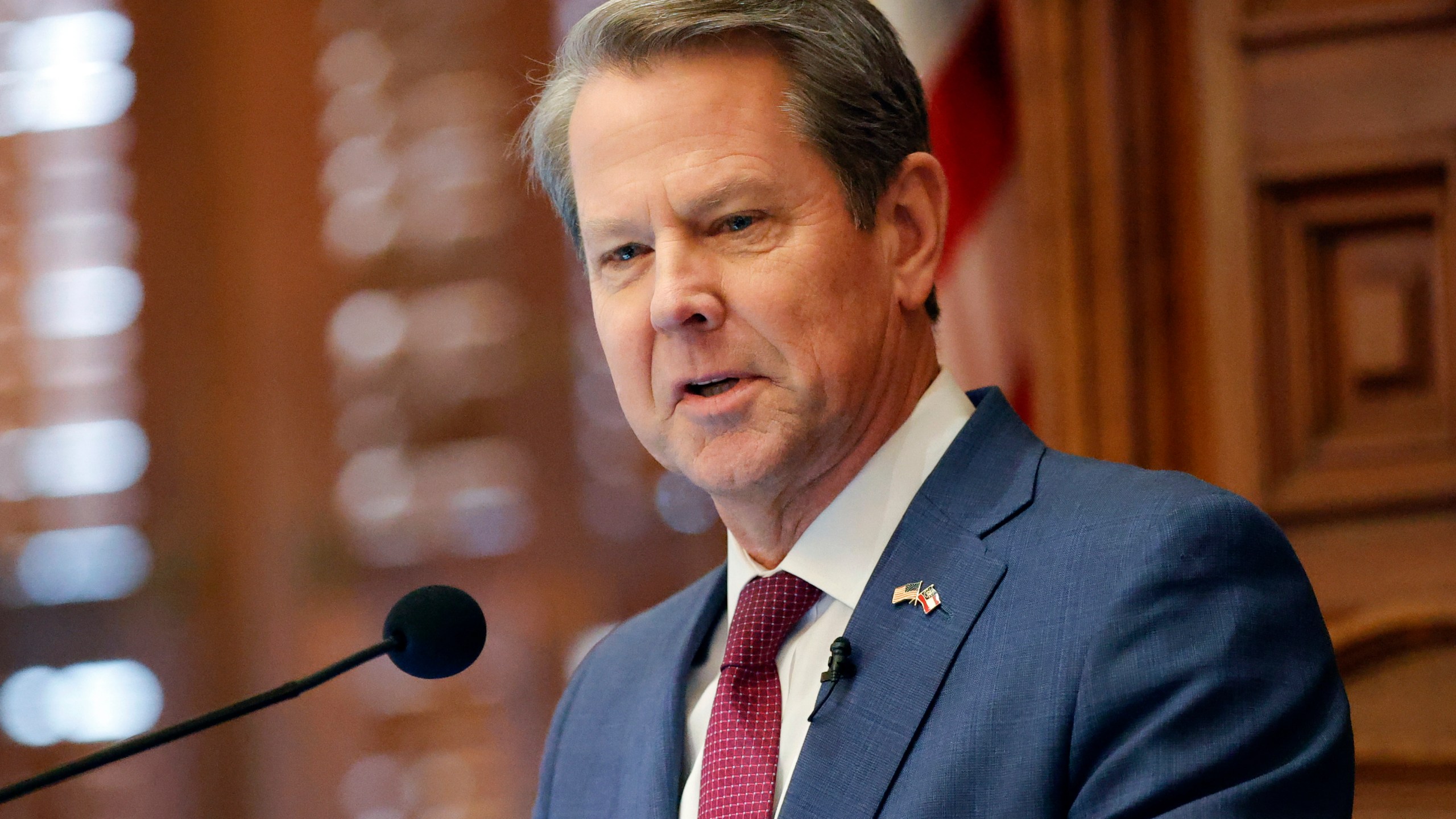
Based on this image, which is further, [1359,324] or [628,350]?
[1359,324]

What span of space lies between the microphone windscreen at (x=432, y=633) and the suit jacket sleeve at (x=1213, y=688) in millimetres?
557

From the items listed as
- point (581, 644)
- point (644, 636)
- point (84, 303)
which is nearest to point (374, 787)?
point (581, 644)

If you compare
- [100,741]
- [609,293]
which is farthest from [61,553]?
[609,293]

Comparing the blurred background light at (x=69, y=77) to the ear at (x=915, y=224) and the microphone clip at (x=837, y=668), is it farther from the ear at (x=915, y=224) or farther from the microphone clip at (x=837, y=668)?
the microphone clip at (x=837, y=668)

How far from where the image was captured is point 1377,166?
2.26 m

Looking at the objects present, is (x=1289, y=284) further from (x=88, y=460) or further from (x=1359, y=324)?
(x=88, y=460)

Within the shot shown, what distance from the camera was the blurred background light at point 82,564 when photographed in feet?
10.6

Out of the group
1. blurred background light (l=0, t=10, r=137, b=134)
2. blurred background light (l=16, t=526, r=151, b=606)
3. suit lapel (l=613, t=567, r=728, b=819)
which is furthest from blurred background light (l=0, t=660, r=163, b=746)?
suit lapel (l=613, t=567, r=728, b=819)

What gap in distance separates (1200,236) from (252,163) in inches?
84.0

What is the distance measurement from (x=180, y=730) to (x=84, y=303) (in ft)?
7.98

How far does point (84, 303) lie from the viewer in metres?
3.30

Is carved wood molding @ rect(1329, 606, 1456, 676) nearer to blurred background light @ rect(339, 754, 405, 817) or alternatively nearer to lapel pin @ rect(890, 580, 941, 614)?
lapel pin @ rect(890, 580, 941, 614)

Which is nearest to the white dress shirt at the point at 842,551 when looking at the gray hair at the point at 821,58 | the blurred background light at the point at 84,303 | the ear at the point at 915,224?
the ear at the point at 915,224

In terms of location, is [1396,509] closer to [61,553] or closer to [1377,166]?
[1377,166]
